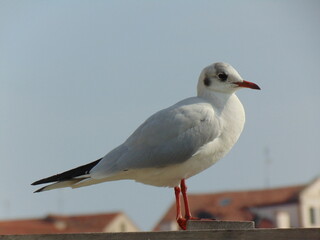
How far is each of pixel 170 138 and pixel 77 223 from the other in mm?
37736

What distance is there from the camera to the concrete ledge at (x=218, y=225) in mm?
3516

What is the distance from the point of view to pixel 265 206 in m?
41.6

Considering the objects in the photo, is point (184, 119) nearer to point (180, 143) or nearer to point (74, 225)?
point (180, 143)

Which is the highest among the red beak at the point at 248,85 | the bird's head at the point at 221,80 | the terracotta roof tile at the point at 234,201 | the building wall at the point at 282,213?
the bird's head at the point at 221,80

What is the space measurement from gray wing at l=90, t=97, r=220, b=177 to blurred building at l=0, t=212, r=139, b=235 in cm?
3457

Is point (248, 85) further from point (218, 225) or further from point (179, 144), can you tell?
point (218, 225)

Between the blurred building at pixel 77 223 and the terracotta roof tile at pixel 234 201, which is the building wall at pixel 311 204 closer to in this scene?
the terracotta roof tile at pixel 234 201

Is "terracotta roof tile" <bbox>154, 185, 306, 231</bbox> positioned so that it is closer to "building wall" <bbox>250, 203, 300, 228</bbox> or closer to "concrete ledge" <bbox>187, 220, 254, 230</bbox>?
"building wall" <bbox>250, 203, 300, 228</bbox>

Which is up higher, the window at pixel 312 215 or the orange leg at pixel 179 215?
the orange leg at pixel 179 215

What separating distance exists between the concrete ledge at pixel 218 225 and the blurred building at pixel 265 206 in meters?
35.3

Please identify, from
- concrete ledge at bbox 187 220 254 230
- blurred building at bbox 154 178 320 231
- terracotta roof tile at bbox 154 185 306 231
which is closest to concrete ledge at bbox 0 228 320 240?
concrete ledge at bbox 187 220 254 230

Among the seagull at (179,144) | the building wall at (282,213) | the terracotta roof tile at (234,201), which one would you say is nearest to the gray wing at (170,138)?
the seagull at (179,144)

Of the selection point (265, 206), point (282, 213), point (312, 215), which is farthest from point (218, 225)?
point (312, 215)

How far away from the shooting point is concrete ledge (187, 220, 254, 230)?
3516 millimetres
